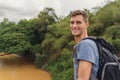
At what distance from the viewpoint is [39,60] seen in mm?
16859

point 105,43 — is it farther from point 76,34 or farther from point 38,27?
point 38,27

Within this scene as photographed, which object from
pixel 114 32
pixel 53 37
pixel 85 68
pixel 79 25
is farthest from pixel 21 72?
pixel 85 68

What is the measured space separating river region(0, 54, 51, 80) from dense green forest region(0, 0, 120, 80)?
463 millimetres

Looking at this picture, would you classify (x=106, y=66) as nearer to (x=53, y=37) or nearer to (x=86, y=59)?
(x=86, y=59)

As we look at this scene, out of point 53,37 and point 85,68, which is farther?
point 53,37

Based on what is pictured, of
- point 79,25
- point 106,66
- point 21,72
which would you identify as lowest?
point 21,72

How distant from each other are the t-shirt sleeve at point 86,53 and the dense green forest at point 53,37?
351 inches

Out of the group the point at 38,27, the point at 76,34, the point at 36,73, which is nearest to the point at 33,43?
the point at 38,27

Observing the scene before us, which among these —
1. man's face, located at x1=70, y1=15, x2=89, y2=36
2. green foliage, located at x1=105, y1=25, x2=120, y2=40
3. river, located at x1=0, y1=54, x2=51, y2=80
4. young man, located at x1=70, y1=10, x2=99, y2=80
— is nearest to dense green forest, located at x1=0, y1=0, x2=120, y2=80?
green foliage, located at x1=105, y1=25, x2=120, y2=40

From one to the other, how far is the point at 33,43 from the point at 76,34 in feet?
59.0

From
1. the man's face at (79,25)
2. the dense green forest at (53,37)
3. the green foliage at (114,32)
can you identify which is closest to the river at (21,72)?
the dense green forest at (53,37)

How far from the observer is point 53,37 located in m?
16.1

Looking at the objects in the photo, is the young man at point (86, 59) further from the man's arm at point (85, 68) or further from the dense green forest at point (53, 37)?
the dense green forest at point (53, 37)

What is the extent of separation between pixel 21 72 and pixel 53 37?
270 cm
